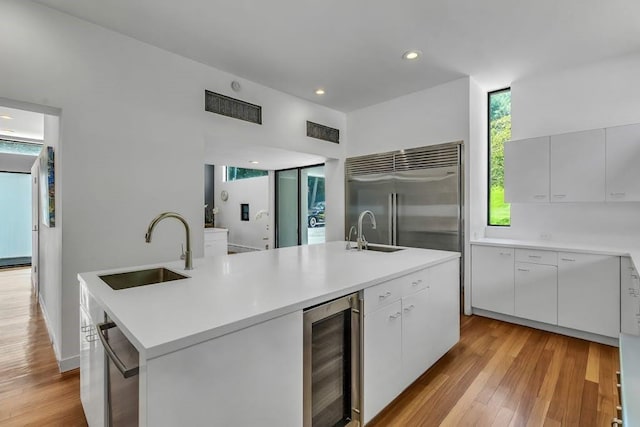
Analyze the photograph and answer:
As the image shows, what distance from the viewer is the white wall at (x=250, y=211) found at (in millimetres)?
7806

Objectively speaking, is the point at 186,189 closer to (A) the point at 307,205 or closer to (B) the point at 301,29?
(B) the point at 301,29

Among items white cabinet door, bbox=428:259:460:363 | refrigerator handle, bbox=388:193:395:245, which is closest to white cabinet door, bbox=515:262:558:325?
white cabinet door, bbox=428:259:460:363

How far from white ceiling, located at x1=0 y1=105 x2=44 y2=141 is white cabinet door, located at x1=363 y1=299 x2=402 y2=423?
463 cm

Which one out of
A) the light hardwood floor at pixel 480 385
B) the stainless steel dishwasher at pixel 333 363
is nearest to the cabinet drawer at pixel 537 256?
the light hardwood floor at pixel 480 385

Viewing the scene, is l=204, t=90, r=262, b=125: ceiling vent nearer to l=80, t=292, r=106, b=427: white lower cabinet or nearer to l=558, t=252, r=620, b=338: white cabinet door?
l=80, t=292, r=106, b=427: white lower cabinet

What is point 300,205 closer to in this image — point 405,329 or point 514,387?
point 405,329

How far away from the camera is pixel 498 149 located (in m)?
4.04

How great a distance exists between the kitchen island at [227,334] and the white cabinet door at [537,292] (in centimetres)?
213

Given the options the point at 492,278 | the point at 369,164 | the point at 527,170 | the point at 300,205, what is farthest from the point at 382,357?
the point at 300,205

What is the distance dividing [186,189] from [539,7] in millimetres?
3413

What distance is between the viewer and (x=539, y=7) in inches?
91.5

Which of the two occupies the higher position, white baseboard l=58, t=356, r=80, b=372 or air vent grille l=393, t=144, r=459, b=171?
air vent grille l=393, t=144, r=459, b=171

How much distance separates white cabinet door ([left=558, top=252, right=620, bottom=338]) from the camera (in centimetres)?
276

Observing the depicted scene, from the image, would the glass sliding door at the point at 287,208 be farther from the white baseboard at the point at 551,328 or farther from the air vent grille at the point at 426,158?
the white baseboard at the point at 551,328
